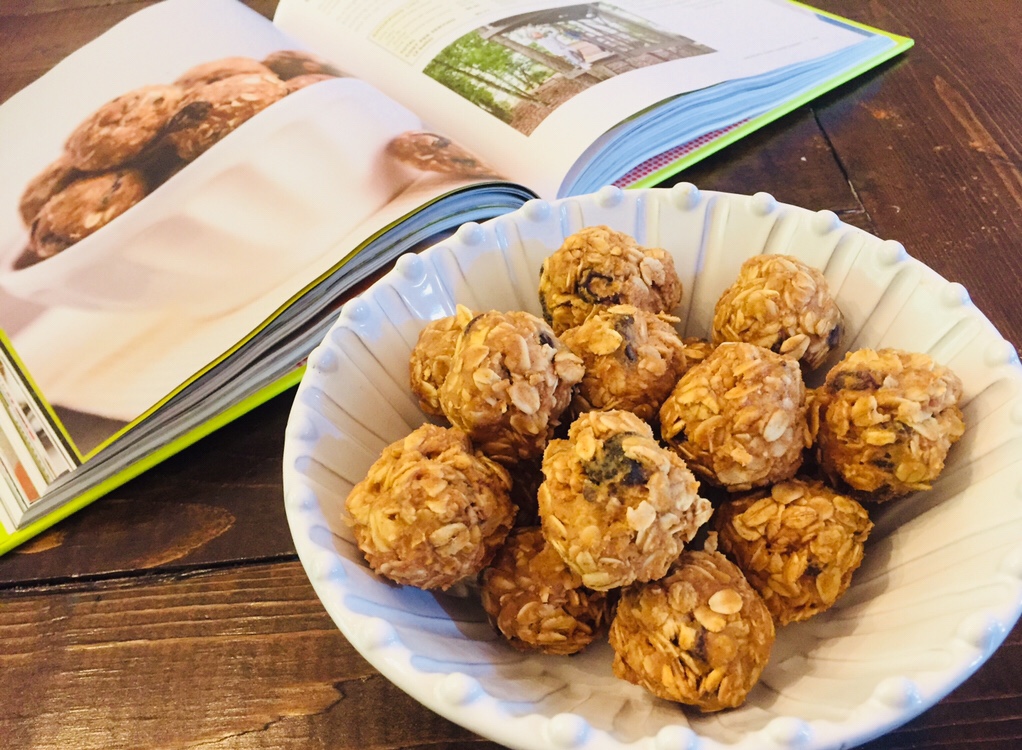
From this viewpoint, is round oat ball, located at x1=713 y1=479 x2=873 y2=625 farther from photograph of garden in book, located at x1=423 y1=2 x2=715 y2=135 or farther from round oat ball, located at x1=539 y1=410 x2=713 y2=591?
photograph of garden in book, located at x1=423 y1=2 x2=715 y2=135

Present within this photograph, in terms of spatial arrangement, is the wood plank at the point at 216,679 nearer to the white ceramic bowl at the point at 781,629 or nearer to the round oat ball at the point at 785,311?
the white ceramic bowl at the point at 781,629

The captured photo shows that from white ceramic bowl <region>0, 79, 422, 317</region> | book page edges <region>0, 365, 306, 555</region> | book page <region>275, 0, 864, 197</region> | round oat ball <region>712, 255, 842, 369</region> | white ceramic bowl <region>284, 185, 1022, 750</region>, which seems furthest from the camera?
book page <region>275, 0, 864, 197</region>

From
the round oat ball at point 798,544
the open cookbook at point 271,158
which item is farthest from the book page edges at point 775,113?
the round oat ball at point 798,544

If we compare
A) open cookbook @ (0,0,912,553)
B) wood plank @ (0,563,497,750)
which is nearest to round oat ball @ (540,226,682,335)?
open cookbook @ (0,0,912,553)

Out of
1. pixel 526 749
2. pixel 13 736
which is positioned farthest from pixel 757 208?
pixel 13 736

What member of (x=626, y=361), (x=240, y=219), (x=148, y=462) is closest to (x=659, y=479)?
(x=626, y=361)

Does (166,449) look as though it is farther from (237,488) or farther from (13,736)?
(13,736)

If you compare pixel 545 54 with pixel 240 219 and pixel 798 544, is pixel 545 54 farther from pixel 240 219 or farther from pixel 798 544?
pixel 798 544
